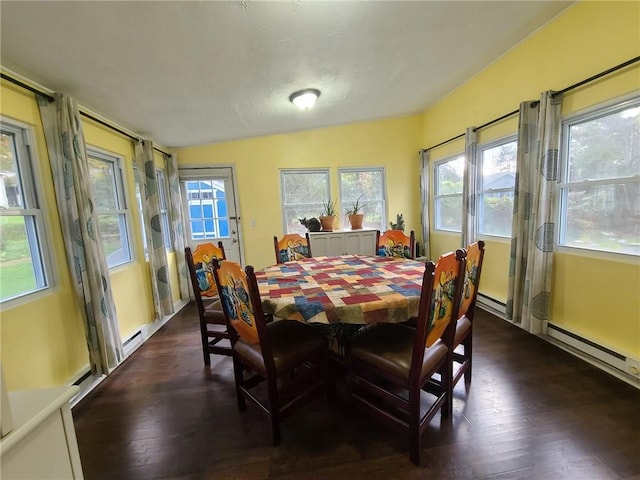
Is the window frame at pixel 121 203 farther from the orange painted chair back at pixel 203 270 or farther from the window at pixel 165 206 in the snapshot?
the orange painted chair back at pixel 203 270

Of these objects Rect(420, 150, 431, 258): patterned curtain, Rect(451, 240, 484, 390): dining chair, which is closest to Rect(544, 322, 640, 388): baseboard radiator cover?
Rect(451, 240, 484, 390): dining chair

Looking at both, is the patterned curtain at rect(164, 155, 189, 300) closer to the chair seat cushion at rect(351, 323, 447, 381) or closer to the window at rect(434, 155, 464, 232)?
the chair seat cushion at rect(351, 323, 447, 381)

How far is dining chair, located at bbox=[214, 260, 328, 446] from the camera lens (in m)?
1.36

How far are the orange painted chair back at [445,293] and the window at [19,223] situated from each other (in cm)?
235

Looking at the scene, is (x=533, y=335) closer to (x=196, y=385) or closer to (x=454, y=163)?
(x=454, y=163)

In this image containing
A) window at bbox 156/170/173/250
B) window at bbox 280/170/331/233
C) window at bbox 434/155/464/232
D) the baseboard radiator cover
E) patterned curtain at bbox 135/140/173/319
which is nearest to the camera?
the baseboard radiator cover

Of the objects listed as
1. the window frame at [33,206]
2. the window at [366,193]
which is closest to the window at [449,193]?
the window at [366,193]

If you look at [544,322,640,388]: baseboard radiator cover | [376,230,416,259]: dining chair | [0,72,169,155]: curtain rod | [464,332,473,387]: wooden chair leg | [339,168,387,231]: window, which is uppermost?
[0,72,169,155]: curtain rod

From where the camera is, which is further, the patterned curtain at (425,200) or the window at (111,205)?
the patterned curtain at (425,200)

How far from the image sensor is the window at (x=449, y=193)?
374cm

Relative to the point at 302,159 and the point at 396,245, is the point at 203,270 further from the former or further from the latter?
the point at 302,159

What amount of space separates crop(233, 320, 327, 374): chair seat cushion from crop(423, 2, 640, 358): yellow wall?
2098 mm

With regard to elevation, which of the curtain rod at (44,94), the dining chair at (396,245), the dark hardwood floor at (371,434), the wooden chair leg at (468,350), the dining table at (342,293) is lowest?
the dark hardwood floor at (371,434)

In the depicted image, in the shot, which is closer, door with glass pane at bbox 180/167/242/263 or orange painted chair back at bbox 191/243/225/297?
orange painted chair back at bbox 191/243/225/297
